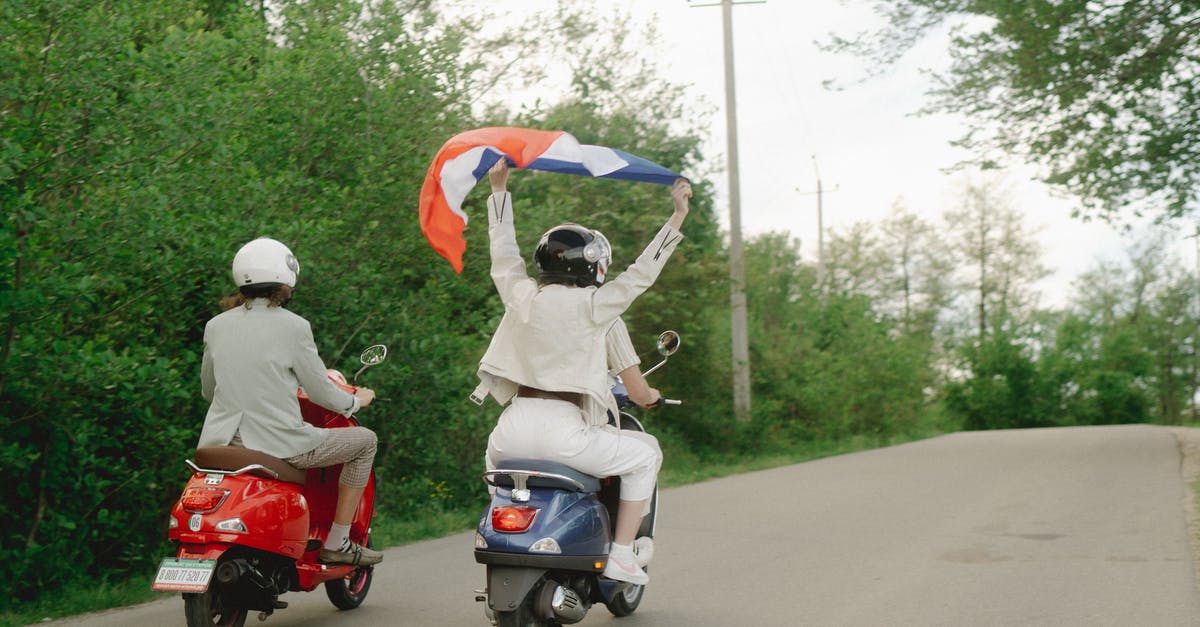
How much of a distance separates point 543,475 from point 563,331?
67cm

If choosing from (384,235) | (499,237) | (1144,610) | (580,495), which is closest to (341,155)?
(384,235)

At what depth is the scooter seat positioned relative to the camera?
4906 mm

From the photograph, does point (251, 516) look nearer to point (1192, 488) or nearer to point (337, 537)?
point (337, 537)

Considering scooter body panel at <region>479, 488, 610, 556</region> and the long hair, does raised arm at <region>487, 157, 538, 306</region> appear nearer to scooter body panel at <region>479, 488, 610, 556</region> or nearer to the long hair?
scooter body panel at <region>479, 488, 610, 556</region>

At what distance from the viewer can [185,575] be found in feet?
16.1

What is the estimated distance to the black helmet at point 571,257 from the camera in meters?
5.12

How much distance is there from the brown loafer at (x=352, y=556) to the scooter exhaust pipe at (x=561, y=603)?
1518mm

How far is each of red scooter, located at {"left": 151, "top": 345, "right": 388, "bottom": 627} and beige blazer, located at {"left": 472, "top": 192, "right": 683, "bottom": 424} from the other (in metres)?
0.98

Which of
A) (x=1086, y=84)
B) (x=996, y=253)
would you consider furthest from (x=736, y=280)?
(x=996, y=253)

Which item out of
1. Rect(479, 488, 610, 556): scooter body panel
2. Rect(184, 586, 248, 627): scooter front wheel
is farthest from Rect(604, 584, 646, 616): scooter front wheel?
Rect(184, 586, 248, 627): scooter front wheel

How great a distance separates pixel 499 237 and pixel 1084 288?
6203 cm

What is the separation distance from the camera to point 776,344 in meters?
26.2

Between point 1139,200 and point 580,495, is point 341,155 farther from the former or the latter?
point 1139,200

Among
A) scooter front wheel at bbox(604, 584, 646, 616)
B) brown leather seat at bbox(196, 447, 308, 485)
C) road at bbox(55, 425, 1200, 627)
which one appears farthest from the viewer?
road at bbox(55, 425, 1200, 627)
